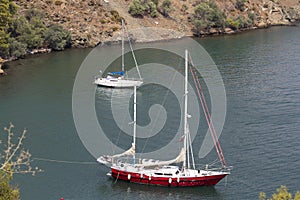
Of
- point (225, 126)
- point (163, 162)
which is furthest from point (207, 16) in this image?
point (163, 162)

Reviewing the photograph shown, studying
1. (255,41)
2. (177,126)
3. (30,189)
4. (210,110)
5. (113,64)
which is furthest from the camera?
(255,41)

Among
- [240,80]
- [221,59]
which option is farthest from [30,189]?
[221,59]

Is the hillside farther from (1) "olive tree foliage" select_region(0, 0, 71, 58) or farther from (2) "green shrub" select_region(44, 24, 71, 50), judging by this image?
(2) "green shrub" select_region(44, 24, 71, 50)

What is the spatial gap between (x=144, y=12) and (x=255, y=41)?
1269 inches

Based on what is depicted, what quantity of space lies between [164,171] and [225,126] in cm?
1755

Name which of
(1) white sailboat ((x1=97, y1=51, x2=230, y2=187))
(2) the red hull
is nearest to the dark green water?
(2) the red hull

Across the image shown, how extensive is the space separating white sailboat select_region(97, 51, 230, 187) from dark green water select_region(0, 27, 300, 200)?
90 centimetres

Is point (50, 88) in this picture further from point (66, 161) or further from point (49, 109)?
point (66, 161)

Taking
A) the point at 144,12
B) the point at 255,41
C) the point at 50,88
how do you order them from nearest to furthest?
1. the point at 50,88
2. the point at 255,41
3. the point at 144,12

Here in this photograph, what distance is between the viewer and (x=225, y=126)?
7069 cm

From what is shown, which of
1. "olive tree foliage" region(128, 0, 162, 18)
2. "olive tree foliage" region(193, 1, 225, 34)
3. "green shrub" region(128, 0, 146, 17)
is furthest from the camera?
"olive tree foliage" region(193, 1, 225, 34)

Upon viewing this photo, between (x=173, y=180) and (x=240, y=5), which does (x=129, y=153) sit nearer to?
(x=173, y=180)

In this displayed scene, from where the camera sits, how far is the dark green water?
54594 millimetres

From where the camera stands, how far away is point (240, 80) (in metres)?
94.4
